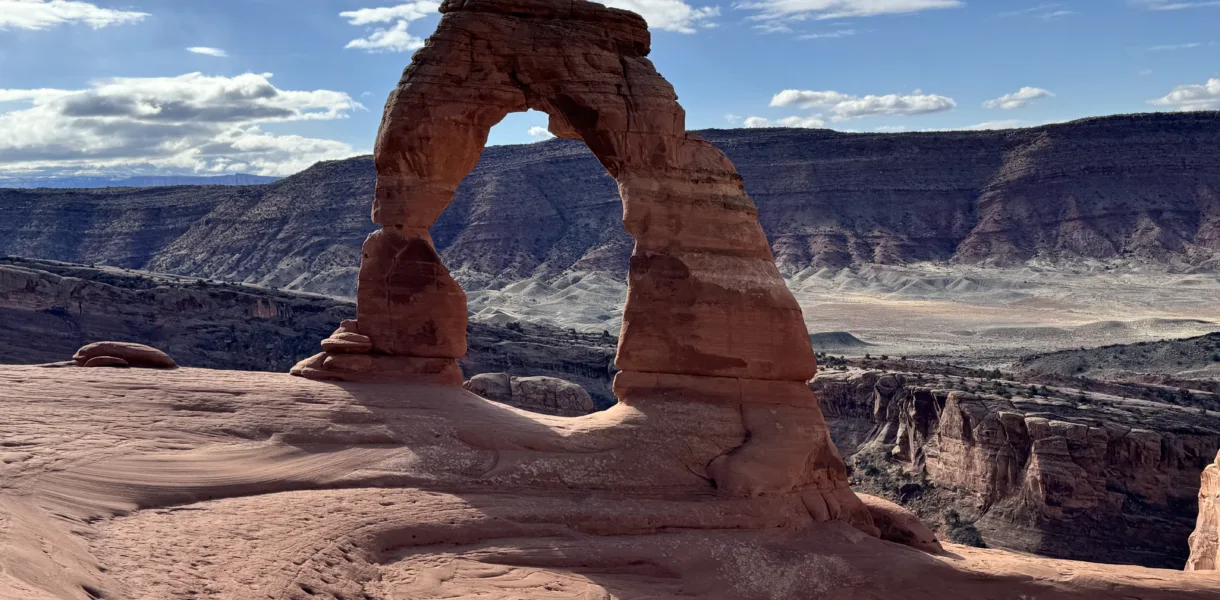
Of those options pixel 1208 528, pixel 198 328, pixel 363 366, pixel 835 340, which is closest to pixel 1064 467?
pixel 1208 528

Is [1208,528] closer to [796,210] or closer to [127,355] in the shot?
[127,355]

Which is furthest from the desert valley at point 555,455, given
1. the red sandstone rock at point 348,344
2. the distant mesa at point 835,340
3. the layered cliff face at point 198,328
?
the distant mesa at point 835,340

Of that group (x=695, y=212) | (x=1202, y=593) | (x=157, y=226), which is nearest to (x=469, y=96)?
(x=695, y=212)

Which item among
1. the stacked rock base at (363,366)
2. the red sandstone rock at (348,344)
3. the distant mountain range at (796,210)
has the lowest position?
the stacked rock base at (363,366)

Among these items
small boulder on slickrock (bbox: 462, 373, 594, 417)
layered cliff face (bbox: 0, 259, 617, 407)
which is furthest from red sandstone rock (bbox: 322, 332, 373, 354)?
layered cliff face (bbox: 0, 259, 617, 407)

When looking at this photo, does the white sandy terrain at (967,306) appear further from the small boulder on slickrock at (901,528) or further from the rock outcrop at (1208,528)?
the small boulder on slickrock at (901,528)
